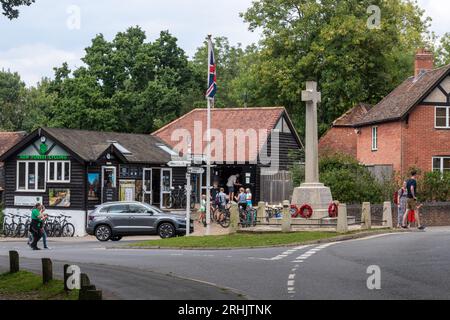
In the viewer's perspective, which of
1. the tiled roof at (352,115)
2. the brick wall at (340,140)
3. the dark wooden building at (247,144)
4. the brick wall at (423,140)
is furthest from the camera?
the brick wall at (340,140)

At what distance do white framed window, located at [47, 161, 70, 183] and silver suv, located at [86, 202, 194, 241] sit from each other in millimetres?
10596

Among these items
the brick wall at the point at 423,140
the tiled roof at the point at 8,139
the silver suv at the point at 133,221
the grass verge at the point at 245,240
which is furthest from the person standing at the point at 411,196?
the tiled roof at the point at 8,139

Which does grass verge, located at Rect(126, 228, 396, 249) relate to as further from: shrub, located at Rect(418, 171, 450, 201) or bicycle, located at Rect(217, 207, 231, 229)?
shrub, located at Rect(418, 171, 450, 201)

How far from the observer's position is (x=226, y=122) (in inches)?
2266

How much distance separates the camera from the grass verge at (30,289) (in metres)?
15.3

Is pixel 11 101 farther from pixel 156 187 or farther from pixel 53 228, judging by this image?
pixel 53 228

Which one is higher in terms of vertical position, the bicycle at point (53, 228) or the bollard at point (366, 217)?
the bollard at point (366, 217)

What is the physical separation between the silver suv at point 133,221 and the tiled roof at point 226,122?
56.8 ft

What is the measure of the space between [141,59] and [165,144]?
10.3 m

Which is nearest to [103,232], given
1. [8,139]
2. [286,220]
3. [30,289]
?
[286,220]

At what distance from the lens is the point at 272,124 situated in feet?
182

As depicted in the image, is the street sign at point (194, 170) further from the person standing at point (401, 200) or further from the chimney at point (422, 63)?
the chimney at point (422, 63)

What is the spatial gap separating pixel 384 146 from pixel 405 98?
302 cm
